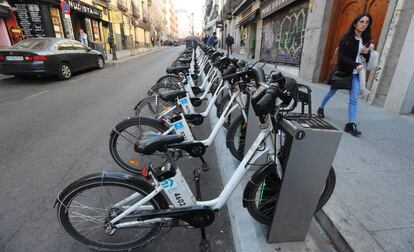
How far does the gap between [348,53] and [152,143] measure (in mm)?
3749

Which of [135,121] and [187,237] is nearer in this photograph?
[187,237]

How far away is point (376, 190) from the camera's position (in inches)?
97.3

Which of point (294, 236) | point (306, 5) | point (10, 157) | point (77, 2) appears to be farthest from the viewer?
point (77, 2)

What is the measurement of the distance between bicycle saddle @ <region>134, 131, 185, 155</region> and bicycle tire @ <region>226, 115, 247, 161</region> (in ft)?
5.03

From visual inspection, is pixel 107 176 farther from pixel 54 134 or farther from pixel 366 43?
pixel 366 43

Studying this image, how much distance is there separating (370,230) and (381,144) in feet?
6.78

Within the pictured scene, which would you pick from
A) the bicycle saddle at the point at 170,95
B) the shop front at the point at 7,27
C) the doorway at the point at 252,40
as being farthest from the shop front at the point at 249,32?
the bicycle saddle at the point at 170,95

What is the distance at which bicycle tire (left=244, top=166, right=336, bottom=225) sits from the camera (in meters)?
1.85

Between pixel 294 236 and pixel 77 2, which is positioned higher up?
pixel 77 2

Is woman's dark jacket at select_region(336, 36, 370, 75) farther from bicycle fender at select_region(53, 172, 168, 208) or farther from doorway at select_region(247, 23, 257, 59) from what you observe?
doorway at select_region(247, 23, 257, 59)

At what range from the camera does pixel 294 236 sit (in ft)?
6.40

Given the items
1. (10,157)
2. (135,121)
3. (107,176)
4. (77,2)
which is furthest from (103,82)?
(77,2)

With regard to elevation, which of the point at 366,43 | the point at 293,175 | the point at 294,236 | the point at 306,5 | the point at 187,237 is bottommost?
the point at 187,237

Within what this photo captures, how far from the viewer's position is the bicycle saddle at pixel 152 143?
161cm
